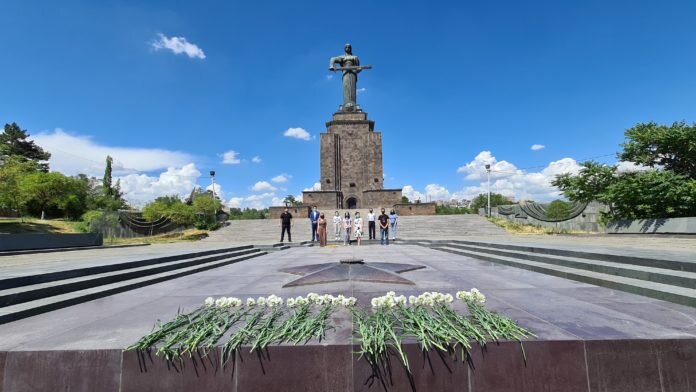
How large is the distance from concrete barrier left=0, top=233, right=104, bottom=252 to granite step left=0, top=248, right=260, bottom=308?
10979mm

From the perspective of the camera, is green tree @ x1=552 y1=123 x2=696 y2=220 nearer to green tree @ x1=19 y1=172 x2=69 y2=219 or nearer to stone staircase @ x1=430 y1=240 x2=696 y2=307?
stone staircase @ x1=430 y1=240 x2=696 y2=307

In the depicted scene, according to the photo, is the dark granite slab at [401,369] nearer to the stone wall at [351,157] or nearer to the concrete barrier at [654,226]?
the concrete barrier at [654,226]

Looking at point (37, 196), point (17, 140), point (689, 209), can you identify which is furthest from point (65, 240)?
point (17, 140)

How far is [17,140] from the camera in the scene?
46156 mm

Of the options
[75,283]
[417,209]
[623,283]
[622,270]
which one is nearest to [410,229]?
[417,209]

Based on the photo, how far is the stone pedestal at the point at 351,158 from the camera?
1549 inches

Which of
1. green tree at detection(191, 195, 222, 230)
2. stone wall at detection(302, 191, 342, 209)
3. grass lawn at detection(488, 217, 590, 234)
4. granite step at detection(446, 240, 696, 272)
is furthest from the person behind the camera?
stone wall at detection(302, 191, 342, 209)

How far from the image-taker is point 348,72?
39.4 m

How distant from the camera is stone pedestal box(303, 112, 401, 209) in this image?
129ft

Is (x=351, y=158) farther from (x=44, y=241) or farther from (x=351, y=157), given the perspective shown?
(x=44, y=241)

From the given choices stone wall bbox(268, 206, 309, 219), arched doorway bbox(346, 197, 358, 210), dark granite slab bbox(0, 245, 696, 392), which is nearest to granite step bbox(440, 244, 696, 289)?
dark granite slab bbox(0, 245, 696, 392)

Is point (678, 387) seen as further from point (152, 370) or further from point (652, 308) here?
point (152, 370)

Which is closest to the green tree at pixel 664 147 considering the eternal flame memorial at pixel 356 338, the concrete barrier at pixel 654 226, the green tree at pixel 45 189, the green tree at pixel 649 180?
the green tree at pixel 649 180

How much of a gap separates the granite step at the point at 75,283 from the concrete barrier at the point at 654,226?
66.0 feet
